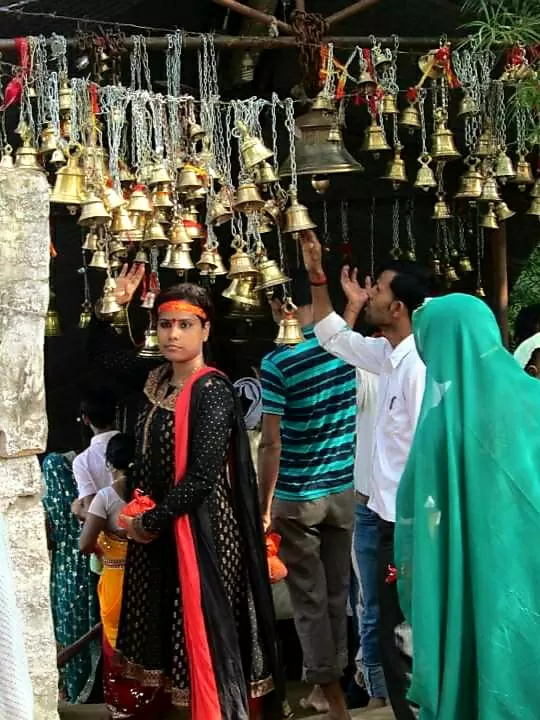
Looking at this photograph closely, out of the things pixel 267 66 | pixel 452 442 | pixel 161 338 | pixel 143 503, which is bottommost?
pixel 143 503

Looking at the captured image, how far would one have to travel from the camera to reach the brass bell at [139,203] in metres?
4.71

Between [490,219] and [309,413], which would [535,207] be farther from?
[309,413]

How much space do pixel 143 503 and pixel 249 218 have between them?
1931 mm

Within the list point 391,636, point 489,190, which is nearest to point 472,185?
point 489,190

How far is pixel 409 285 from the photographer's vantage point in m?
3.79

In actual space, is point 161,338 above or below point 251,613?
above

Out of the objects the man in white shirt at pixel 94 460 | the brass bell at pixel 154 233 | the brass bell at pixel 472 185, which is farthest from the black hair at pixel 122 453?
the brass bell at pixel 472 185

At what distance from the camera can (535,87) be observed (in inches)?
199

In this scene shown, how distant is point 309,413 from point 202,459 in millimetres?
874

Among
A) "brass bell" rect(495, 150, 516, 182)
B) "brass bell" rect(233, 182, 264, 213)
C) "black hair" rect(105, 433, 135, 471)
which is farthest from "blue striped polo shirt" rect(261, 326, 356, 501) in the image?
"brass bell" rect(495, 150, 516, 182)

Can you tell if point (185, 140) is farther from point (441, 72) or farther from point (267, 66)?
point (267, 66)

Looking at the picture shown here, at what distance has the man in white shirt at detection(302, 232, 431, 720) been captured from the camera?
142 inches

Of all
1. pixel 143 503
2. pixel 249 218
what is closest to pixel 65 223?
pixel 249 218

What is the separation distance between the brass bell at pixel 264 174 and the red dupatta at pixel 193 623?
1550mm
